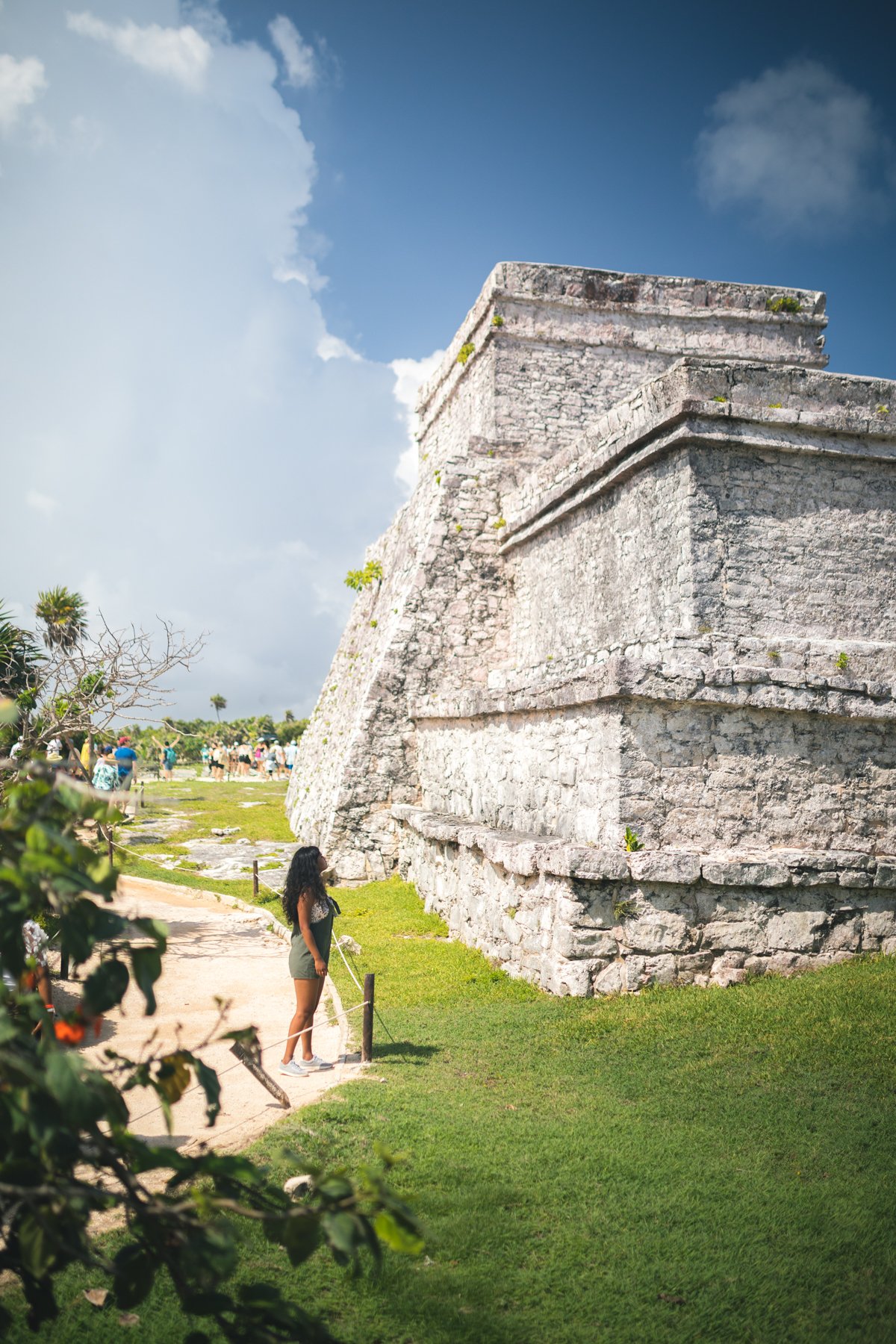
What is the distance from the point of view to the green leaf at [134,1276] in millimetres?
1484

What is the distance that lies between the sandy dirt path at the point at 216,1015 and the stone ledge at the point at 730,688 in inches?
119

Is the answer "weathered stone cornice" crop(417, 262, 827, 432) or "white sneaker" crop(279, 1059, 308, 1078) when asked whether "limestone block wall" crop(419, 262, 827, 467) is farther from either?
"white sneaker" crop(279, 1059, 308, 1078)

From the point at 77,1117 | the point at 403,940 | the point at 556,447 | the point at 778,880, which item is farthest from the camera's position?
the point at 556,447

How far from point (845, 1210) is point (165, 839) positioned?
45.8 ft

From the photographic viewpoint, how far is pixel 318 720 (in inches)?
649

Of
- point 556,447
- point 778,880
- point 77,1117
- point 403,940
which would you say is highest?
point 556,447

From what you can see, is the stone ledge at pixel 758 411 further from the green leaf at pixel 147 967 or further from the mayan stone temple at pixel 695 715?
the green leaf at pixel 147 967

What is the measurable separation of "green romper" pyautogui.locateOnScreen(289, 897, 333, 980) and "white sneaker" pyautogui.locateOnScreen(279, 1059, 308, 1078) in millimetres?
526

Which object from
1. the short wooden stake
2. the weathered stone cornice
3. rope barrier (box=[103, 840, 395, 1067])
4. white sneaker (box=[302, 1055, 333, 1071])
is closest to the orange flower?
rope barrier (box=[103, 840, 395, 1067])

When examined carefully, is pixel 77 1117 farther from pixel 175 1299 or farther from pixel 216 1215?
pixel 175 1299

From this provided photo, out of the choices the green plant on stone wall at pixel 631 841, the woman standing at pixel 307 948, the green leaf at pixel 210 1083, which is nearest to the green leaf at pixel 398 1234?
the green leaf at pixel 210 1083

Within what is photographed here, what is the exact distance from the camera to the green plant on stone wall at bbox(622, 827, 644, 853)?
257 inches

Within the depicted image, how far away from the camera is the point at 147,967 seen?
1.56 metres

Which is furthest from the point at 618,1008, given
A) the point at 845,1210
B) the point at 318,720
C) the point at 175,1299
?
the point at 318,720
